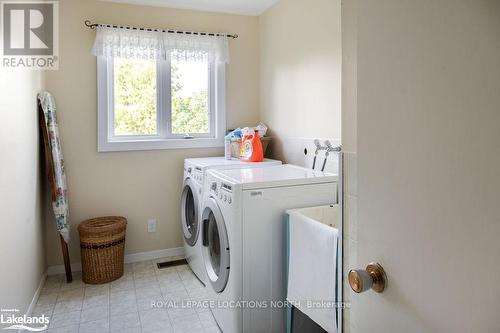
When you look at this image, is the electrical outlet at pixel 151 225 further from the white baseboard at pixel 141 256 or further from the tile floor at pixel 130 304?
the tile floor at pixel 130 304

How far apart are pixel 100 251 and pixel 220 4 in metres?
2.39

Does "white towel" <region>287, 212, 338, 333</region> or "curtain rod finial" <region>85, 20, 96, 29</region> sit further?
"curtain rod finial" <region>85, 20, 96, 29</region>

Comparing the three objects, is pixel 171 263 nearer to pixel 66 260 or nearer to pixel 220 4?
pixel 66 260

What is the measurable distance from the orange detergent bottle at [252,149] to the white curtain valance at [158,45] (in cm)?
86

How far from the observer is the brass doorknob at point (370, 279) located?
0.73m

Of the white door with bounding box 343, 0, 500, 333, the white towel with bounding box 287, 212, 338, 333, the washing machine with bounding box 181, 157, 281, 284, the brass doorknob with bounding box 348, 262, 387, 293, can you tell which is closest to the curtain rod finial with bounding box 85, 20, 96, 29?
the washing machine with bounding box 181, 157, 281, 284

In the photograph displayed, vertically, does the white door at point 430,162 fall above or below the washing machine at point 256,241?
above

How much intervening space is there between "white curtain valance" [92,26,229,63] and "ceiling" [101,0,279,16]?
10.0 inches

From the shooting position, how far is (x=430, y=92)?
599 millimetres

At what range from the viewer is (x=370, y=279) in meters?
0.74

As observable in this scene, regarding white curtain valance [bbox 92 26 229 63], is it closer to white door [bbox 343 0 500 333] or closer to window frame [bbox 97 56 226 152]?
window frame [bbox 97 56 226 152]

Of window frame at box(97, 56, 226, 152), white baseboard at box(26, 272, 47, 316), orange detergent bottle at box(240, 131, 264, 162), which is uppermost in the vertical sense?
window frame at box(97, 56, 226, 152)

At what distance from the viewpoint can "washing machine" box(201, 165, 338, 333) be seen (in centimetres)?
183

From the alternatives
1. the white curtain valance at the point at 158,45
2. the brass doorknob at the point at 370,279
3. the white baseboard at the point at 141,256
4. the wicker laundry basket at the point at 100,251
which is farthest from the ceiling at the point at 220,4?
the brass doorknob at the point at 370,279
